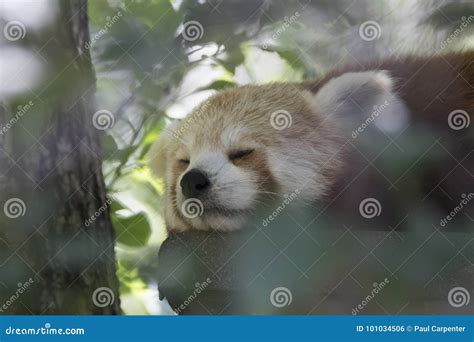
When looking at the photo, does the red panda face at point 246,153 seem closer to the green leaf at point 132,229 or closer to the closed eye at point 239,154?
the closed eye at point 239,154

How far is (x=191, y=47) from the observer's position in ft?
7.34

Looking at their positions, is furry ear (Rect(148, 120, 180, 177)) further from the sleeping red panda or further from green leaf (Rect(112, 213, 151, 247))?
green leaf (Rect(112, 213, 151, 247))

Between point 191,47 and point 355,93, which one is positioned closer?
point 355,93

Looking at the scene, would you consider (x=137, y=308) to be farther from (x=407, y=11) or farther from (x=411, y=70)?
(x=407, y=11)

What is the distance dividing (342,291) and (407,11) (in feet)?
3.47

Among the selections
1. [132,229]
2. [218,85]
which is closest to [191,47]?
[218,85]

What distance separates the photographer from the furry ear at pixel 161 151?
2.21 metres

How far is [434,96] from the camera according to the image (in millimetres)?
2164

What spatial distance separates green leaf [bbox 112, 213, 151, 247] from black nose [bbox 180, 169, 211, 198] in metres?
0.28

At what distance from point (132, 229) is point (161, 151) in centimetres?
30

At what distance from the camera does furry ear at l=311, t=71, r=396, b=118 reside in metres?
2.09

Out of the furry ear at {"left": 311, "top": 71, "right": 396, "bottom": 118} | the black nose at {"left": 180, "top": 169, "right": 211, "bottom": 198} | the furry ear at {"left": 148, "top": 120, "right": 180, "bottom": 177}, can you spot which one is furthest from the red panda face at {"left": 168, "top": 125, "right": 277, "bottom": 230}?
the furry ear at {"left": 311, "top": 71, "right": 396, "bottom": 118}

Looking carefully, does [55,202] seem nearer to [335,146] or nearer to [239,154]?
[239,154]

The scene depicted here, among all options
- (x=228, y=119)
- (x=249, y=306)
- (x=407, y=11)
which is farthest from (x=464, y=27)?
(x=249, y=306)
